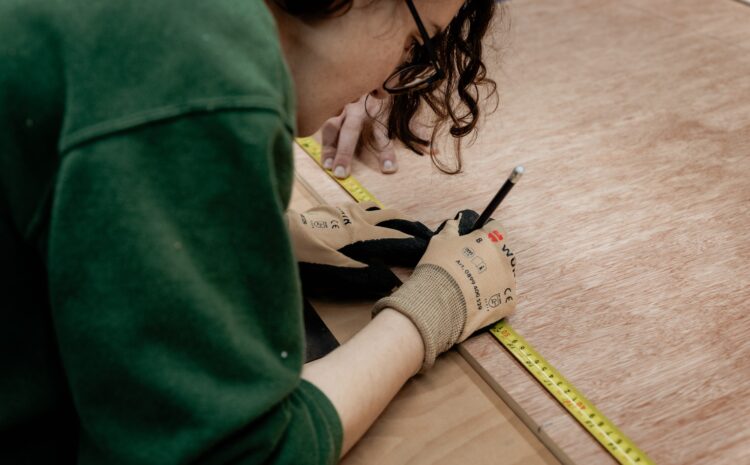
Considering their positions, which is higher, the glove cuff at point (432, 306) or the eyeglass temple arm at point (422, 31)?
the eyeglass temple arm at point (422, 31)

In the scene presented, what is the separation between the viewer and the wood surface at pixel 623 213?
99cm

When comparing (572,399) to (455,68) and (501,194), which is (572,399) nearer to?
(501,194)

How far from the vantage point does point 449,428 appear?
0.94 m

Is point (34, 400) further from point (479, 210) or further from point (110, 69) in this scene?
point (479, 210)

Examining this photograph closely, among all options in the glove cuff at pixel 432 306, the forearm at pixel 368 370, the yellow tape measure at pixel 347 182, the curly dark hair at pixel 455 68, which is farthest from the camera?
the yellow tape measure at pixel 347 182

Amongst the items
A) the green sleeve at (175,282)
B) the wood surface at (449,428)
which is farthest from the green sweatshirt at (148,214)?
the wood surface at (449,428)

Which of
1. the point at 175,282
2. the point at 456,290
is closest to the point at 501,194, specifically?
the point at 456,290

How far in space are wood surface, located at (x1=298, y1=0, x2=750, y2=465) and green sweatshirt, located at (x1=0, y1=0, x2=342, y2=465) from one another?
542 millimetres

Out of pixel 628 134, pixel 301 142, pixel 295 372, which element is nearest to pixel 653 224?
pixel 628 134

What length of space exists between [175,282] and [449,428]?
1.73 feet

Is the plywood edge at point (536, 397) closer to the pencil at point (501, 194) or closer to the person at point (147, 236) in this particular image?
the pencil at point (501, 194)

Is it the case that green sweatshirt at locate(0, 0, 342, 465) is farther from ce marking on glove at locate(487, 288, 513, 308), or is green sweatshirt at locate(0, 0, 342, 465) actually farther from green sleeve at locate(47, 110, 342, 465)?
ce marking on glove at locate(487, 288, 513, 308)

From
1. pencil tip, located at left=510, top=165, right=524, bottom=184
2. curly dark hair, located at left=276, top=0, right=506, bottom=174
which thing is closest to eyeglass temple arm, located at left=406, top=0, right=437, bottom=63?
curly dark hair, located at left=276, top=0, right=506, bottom=174

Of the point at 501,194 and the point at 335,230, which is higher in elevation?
the point at 501,194
